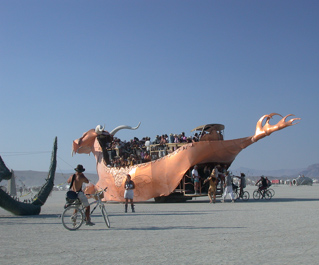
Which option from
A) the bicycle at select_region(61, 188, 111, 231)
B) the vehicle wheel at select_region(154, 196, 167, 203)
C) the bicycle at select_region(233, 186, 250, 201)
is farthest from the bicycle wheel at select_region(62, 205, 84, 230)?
the bicycle at select_region(233, 186, 250, 201)

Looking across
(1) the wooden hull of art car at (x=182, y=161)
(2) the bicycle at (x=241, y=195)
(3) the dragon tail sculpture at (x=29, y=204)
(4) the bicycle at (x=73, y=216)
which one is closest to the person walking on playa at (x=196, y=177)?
(1) the wooden hull of art car at (x=182, y=161)

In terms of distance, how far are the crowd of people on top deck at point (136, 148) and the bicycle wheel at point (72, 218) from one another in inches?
425

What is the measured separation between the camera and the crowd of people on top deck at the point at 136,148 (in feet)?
70.6

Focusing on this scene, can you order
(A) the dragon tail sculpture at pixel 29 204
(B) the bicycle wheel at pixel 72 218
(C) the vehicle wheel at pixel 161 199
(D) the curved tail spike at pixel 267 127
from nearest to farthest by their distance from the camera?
1. (B) the bicycle wheel at pixel 72 218
2. (A) the dragon tail sculpture at pixel 29 204
3. (D) the curved tail spike at pixel 267 127
4. (C) the vehicle wheel at pixel 161 199

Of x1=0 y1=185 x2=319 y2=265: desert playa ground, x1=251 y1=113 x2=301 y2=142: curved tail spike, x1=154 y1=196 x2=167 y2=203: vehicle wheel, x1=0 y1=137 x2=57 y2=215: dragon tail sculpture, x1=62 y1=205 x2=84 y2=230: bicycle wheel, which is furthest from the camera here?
x1=154 y1=196 x2=167 y2=203: vehicle wheel

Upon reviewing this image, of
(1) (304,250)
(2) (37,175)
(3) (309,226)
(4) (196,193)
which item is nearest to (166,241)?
(1) (304,250)

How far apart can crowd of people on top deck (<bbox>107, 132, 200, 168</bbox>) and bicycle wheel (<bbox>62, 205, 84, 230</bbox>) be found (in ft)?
35.4

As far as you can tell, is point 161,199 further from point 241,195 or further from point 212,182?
point 241,195

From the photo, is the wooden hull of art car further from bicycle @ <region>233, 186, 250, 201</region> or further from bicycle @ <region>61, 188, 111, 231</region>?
bicycle @ <region>61, 188, 111, 231</region>

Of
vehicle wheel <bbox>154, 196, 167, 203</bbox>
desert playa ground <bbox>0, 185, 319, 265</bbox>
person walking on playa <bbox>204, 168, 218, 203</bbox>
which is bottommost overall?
desert playa ground <bbox>0, 185, 319, 265</bbox>

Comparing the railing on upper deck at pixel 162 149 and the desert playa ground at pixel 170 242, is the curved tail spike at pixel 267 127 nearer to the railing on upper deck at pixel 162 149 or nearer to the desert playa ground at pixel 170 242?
the railing on upper deck at pixel 162 149

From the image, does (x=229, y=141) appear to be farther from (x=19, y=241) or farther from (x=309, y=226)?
(x=19, y=241)

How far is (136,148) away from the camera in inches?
929

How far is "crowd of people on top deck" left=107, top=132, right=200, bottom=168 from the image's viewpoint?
21.5 meters
